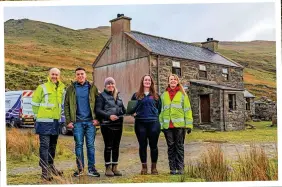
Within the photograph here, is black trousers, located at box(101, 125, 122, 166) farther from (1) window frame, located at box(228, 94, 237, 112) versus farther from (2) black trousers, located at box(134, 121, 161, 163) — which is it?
(1) window frame, located at box(228, 94, 237, 112)

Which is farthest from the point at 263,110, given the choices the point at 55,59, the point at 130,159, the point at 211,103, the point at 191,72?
the point at 130,159

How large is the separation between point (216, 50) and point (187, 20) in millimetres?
8700

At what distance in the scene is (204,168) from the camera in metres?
5.73

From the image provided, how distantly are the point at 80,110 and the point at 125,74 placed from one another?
9.13 meters

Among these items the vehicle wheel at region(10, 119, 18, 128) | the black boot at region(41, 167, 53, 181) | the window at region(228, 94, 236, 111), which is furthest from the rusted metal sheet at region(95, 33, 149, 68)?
the black boot at region(41, 167, 53, 181)

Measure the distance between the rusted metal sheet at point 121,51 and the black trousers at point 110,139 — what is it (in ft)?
30.5

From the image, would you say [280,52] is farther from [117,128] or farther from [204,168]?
[117,128]

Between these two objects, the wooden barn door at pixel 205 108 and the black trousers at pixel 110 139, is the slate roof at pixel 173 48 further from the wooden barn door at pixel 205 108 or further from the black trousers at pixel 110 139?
the black trousers at pixel 110 139

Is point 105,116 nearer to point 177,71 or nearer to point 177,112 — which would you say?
point 177,112

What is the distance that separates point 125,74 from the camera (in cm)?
1469

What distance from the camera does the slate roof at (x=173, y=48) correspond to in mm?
15258

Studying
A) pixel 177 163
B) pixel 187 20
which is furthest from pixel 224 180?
pixel 187 20

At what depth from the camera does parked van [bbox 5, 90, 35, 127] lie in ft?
38.5

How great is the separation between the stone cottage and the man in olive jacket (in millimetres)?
8593
